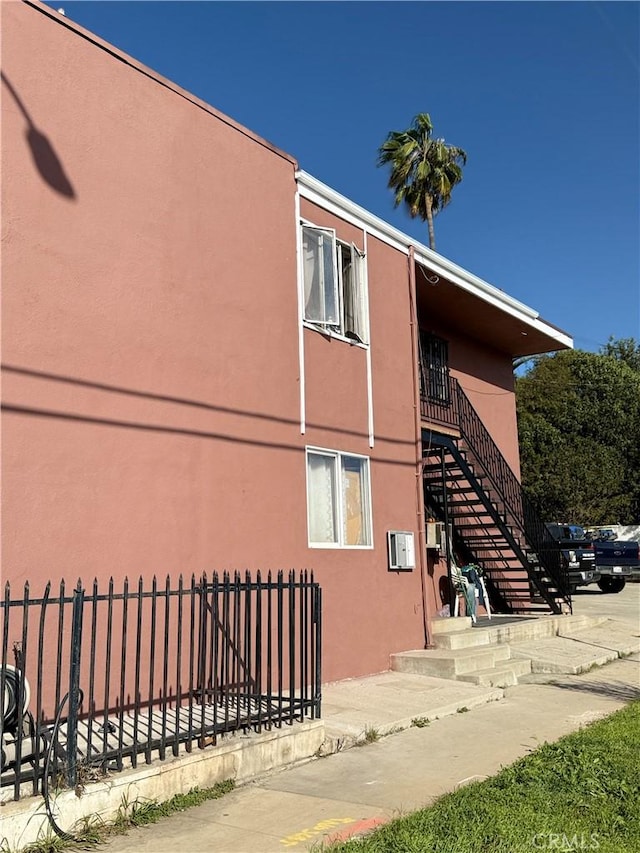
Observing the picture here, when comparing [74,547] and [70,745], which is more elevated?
[74,547]

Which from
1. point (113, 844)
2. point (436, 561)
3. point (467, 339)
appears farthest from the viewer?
point (467, 339)

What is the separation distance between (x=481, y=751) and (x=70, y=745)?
3.79 meters

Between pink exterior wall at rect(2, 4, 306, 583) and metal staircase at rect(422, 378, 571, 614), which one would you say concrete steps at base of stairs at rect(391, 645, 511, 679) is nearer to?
pink exterior wall at rect(2, 4, 306, 583)

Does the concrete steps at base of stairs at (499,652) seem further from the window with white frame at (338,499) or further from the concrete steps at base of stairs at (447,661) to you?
the window with white frame at (338,499)

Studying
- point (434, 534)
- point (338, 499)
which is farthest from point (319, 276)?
point (434, 534)

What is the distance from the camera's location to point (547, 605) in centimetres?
1678

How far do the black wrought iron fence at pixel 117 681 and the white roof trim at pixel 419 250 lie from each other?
19.0 ft

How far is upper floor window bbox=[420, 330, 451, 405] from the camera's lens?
50.4 feet

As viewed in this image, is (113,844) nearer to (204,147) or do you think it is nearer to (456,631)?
(204,147)

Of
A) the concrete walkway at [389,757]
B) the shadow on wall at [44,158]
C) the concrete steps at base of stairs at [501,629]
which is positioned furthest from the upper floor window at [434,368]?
the shadow on wall at [44,158]

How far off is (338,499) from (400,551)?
4.83 ft

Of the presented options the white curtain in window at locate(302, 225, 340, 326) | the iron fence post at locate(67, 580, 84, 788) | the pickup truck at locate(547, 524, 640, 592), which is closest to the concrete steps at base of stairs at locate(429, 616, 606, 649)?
the white curtain in window at locate(302, 225, 340, 326)

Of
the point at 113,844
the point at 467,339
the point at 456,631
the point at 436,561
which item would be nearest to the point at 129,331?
Result: the point at 113,844

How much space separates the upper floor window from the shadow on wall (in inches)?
333
